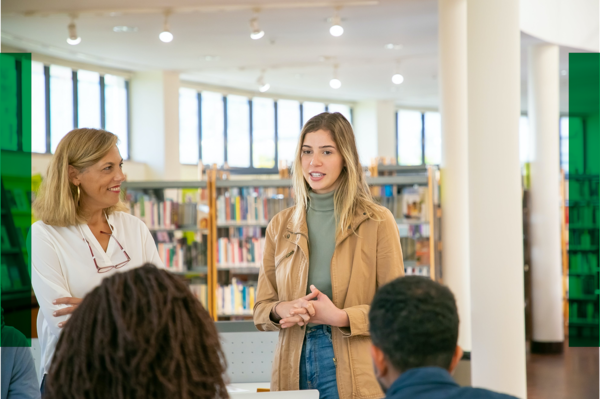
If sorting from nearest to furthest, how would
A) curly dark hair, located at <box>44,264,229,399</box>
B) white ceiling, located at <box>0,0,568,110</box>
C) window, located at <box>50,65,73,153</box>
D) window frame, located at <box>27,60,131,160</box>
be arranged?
curly dark hair, located at <box>44,264,229,399</box> → white ceiling, located at <box>0,0,568,110</box> → window frame, located at <box>27,60,131,160</box> → window, located at <box>50,65,73,153</box>

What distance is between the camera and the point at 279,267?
2.05 m

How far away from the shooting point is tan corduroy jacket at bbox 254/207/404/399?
186 cm

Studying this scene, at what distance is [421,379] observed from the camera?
1115mm

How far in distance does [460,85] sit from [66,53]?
237 inches

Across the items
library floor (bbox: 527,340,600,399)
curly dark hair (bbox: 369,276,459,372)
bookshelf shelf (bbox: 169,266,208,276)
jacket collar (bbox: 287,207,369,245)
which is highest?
jacket collar (bbox: 287,207,369,245)

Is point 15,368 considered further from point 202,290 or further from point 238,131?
point 238,131

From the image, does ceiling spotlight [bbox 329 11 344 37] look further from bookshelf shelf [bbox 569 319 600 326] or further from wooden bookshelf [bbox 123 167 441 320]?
bookshelf shelf [bbox 569 319 600 326]

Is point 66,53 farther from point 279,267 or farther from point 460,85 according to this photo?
point 279,267

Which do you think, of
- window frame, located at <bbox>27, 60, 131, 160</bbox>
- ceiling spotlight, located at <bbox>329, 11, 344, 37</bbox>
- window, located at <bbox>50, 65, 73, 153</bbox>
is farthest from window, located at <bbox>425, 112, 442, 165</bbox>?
window, located at <bbox>50, 65, 73, 153</bbox>

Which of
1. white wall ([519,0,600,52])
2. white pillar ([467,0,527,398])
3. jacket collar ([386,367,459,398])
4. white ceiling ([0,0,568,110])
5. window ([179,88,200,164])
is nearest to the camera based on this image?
jacket collar ([386,367,459,398])

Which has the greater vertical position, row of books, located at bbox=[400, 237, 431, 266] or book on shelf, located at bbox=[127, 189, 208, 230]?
book on shelf, located at bbox=[127, 189, 208, 230]

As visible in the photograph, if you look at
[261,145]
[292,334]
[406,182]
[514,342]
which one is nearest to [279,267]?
[292,334]

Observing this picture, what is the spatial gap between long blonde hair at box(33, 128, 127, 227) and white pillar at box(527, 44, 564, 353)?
6.26 metres

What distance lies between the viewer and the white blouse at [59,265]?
6.00ft
